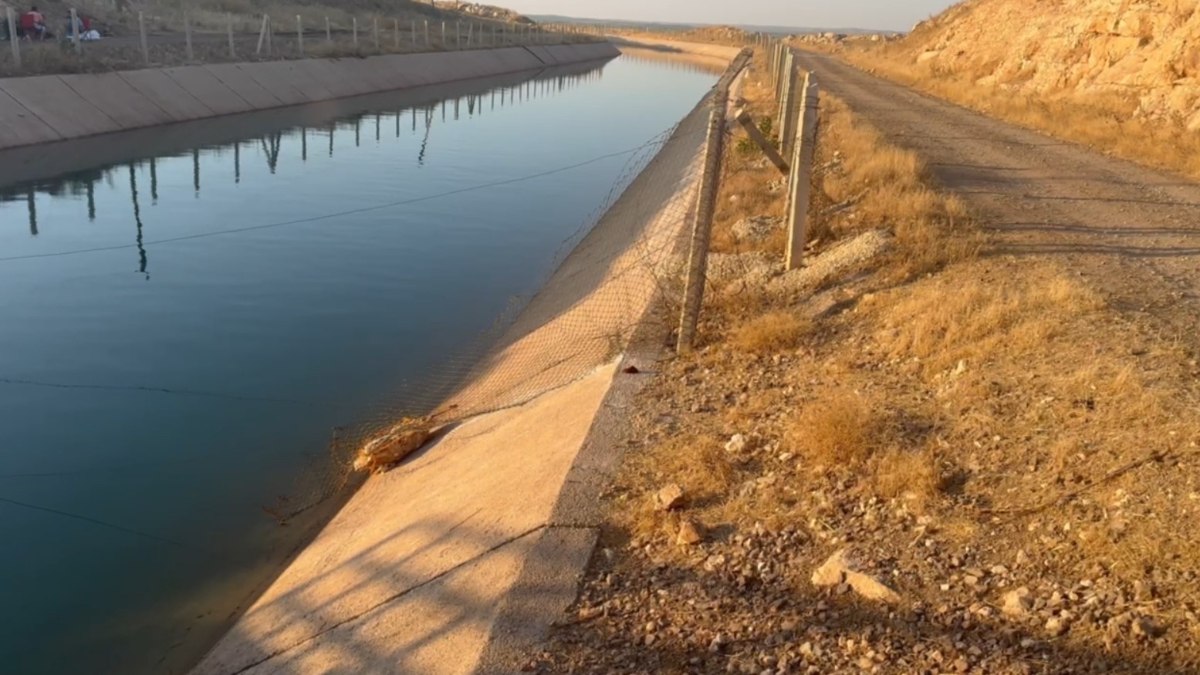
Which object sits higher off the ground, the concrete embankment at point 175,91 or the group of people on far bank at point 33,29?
the group of people on far bank at point 33,29

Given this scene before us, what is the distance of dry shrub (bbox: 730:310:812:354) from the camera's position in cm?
877

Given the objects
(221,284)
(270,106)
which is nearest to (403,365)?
(221,284)

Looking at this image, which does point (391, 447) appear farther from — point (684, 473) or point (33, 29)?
point (33, 29)

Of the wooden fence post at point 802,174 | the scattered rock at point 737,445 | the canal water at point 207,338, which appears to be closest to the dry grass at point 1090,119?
the wooden fence post at point 802,174

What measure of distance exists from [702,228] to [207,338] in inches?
280

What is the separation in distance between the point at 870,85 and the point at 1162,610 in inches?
1437

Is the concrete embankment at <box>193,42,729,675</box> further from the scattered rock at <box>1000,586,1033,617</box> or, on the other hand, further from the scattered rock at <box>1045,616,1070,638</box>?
the scattered rock at <box>1045,616,1070,638</box>

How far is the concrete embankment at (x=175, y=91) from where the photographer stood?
82.5 ft

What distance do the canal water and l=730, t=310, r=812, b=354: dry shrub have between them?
3.89 m

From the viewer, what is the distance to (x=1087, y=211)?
12109 mm

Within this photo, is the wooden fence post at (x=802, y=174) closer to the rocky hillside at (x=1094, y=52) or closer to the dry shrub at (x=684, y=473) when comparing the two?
the dry shrub at (x=684, y=473)

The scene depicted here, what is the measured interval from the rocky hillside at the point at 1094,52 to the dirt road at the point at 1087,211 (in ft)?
12.7

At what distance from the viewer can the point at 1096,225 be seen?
11336 mm

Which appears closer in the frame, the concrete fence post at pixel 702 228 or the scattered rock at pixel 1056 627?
the scattered rock at pixel 1056 627
